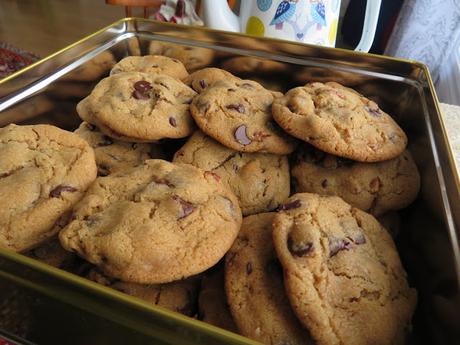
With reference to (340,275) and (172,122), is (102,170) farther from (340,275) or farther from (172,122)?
(340,275)

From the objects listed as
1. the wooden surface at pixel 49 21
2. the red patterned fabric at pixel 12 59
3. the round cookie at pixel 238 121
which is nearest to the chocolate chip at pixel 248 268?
the round cookie at pixel 238 121

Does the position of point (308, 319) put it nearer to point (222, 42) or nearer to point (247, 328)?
point (247, 328)

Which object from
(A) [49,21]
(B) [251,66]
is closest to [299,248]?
(B) [251,66]

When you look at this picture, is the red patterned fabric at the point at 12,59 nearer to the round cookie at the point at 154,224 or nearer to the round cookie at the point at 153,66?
the round cookie at the point at 153,66

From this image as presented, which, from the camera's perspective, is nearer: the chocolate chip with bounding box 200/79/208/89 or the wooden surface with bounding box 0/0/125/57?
the chocolate chip with bounding box 200/79/208/89

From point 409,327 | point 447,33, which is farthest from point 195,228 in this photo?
point 447,33

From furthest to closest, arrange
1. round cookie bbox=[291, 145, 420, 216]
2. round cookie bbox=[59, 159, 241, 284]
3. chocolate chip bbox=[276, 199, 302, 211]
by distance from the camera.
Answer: round cookie bbox=[291, 145, 420, 216], chocolate chip bbox=[276, 199, 302, 211], round cookie bbox=[59, 159, 241, 284]

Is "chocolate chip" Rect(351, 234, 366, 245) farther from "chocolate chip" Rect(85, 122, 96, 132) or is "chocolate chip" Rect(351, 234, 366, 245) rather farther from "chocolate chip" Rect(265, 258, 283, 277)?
"chocolate chip" Rect(85, 122, 96, 132)

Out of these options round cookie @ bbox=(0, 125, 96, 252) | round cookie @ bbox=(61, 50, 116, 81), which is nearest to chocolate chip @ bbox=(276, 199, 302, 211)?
round cookie @ bbox=(0, 125, 96, 252)
